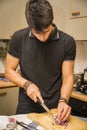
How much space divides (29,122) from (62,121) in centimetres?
18

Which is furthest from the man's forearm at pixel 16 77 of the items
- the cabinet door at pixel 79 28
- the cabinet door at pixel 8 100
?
the cabinet door at pixel 8 100

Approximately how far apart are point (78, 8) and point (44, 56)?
3.24 feet

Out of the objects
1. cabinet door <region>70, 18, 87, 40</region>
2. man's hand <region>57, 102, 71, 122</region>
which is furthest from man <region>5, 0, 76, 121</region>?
cabinet door <region>70, 18, 87, 40</region>

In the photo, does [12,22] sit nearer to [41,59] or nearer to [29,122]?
[41,59]

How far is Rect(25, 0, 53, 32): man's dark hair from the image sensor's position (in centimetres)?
134

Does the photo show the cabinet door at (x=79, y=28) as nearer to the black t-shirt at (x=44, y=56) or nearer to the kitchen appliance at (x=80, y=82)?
A: the kitchen appliance at (x=80, y=82)

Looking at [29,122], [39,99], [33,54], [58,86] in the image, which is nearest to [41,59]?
[33,54]

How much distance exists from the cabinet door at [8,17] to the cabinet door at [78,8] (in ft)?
2.34

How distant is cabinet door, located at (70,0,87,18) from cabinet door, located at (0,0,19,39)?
0.71 meters

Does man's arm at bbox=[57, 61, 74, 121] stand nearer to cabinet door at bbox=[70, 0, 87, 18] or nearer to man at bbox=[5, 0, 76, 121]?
man at bbox=[5, 0, 76, 121]

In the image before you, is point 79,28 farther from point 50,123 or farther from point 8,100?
point 50,123

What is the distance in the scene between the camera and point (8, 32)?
9.75ft

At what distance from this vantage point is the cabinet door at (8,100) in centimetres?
286

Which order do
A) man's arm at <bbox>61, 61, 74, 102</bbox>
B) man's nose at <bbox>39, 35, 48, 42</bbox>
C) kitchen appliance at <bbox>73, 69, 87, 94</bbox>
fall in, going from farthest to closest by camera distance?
1. kitchen appliance at <bbox>73, 69, 87, 94</bbox>
2. man's arm at <bbox>61, 61, 74, 102</bbox>
3. man's nose at <bbox>39, 35, 48, 42</bbox>
